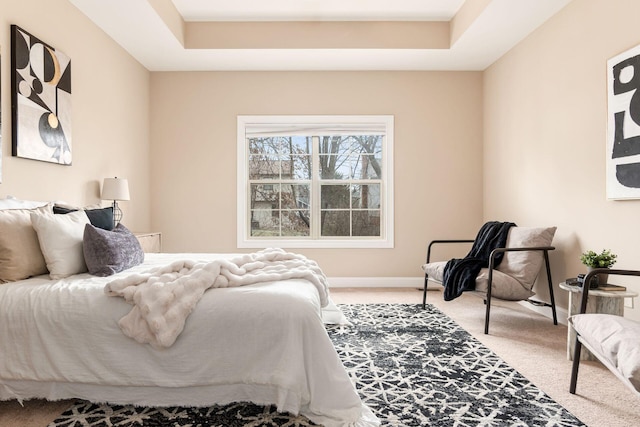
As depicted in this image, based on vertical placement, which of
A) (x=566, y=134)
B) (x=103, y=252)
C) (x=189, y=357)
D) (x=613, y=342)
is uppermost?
(x=566, y=134)

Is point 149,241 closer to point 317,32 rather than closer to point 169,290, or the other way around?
point 169,290

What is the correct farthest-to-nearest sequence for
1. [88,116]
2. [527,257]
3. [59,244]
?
[88,116] < [527,257] < [59,244]

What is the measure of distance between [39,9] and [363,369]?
3481 mm

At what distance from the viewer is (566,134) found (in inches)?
146

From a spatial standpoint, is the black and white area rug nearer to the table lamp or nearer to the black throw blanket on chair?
the black throw blanket on chair

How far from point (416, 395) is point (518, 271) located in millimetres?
1861

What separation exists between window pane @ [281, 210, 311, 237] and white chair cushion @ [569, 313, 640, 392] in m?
3.59

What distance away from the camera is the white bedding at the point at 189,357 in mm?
1968

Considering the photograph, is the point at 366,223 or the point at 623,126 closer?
the point at 623,126

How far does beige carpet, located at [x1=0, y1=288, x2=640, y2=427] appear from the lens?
208cm

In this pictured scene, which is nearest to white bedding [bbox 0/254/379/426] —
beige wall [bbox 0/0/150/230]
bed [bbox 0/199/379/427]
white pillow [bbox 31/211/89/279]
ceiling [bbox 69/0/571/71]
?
bed [bbox 0/199/379/427]

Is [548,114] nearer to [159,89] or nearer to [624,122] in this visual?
[624,122]

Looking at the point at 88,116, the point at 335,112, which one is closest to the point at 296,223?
the point at 335,112

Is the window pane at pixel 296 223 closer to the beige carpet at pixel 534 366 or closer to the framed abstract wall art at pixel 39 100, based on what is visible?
the beige carpet at pixel 534 366
